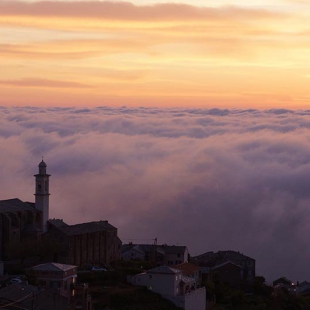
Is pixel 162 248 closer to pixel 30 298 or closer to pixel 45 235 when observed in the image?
pixel 45 235

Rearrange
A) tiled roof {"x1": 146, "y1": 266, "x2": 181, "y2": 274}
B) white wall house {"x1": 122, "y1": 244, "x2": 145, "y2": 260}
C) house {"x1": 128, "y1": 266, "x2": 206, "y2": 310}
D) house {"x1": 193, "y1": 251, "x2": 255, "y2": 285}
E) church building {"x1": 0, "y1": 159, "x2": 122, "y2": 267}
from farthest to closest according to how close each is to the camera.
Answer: white wall house {"x1": 122, "y1": 244, "x2": 145, "y2": 260}, house {"x1": 193, "y1": 251, "x2": 255, "y2": 285}, church building {"x1": 0, "y1": 159, "x2": 122, "y2": 267}, tiled roof {"x1": 146, "y1": 266, "x2": 181, "y2": 274}, house {"x1": 128, "y1": 266, "x2": 206, "y2": 310}

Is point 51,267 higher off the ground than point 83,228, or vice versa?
point 83,228

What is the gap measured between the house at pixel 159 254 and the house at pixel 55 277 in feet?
52.7

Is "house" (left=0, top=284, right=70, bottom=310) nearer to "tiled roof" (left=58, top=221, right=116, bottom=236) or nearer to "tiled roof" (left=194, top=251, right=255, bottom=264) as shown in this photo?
"tiled roof" (left=58, top=221, right=116, bottom=236)

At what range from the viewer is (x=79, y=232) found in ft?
255

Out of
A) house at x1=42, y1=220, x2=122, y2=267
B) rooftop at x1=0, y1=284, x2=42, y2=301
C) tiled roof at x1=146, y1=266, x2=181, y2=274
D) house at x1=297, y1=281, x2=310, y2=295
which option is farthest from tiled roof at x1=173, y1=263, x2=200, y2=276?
house at x1=297, y1=281, x2=310, y2=295

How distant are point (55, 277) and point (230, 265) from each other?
2252cm

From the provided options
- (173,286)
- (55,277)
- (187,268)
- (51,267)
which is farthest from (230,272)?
(55,277)

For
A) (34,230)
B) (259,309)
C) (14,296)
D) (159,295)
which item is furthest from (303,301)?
(14,296)

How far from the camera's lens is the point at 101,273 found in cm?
7225

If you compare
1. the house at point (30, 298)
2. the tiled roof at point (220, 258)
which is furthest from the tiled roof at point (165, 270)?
the tiled roof at point (220, 258)

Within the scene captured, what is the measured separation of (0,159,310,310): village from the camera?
6525 centimetres

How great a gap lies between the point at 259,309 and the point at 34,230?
55.0ft

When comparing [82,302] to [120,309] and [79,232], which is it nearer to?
[120,309]
